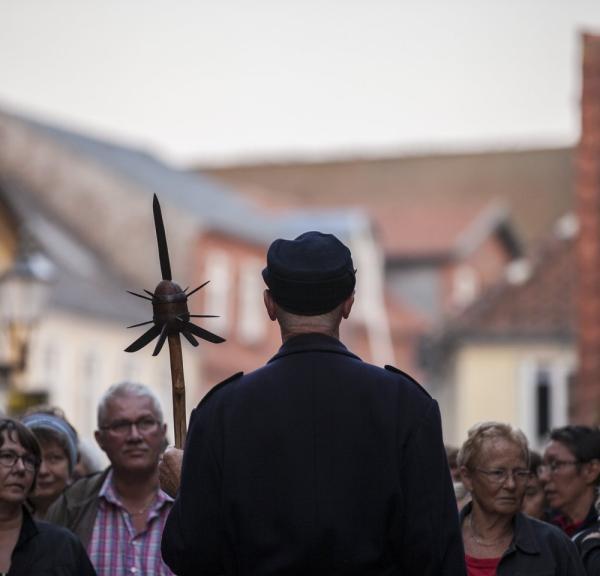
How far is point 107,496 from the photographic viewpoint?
316 inches

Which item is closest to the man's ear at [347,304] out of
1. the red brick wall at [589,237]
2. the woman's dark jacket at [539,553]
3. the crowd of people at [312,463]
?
the crowd of people at [312,463]

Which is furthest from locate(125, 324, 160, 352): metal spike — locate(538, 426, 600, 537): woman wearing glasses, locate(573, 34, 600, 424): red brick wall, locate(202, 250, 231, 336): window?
locate(202, 250, 231, 336): window

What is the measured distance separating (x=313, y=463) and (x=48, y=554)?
202cm

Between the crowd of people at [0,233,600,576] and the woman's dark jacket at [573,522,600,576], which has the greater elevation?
the crowd of people at [0,233,600,576]

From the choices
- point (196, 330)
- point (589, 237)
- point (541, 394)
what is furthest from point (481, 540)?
point (541, 394)

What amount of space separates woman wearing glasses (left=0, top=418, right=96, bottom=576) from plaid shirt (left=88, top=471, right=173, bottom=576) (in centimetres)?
60

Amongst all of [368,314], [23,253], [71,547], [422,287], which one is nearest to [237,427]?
[71,547]

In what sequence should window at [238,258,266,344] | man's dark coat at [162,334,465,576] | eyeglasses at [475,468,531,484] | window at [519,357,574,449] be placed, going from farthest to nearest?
window at [238,258,266,344] < window at [519,357,574,449] < eyeglasses at [475,468,531,484] < man's dark coat at [162,334,465,576]

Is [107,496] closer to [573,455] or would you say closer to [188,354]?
[573,455]

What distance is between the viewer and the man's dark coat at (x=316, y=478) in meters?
5.29

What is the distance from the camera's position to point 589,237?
23422 mm

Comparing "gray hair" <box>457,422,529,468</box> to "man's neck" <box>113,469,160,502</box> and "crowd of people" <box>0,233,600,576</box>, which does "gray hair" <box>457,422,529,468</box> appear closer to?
"man's neck" <box>113,469,160,502</box>

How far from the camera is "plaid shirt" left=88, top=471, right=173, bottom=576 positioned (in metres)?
7.75

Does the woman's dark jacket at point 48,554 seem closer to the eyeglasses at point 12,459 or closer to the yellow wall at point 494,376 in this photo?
the eyeglasses at point 12,459
